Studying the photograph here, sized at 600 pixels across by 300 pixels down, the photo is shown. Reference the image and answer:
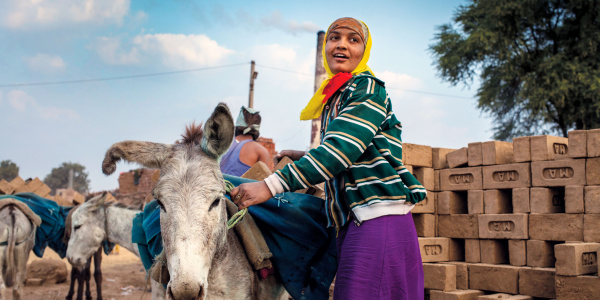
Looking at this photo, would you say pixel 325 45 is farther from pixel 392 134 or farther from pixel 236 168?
pixel 236 168

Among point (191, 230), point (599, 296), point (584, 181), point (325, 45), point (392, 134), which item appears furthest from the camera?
point (584, 181)

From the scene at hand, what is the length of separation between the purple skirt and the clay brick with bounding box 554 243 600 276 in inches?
81.5

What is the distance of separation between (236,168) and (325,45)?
88.9 inches

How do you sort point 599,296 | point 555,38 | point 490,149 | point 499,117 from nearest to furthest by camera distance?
point 599,296 → point 490,149 → point 555,38 → point 499,117

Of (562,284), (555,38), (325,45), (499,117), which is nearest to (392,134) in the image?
(325,45)

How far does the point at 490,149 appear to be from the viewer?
15.3 feet

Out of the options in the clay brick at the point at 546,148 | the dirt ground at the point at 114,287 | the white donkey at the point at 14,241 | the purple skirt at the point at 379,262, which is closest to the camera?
the purple skirt at the point at 379,262

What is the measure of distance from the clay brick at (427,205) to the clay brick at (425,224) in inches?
2.5

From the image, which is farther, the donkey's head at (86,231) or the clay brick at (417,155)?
the donkey's head at (86,231)

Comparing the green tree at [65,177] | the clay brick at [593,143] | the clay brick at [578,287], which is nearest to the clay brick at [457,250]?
the clay brick at [578,287]

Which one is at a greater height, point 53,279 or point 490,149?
point 490,149

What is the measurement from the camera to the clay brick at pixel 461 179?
474 cm

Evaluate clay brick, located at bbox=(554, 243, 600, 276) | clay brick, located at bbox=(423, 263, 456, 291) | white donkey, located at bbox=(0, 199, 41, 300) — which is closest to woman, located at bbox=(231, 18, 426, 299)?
clay brick, located at bbox=(554, 243, 600, 276)

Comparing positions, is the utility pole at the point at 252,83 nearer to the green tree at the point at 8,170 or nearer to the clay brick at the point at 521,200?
→ the clay brick at the point at 521,200
